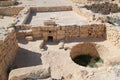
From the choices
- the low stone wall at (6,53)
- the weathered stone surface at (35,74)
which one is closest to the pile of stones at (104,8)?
the low stone wall at (6,53)

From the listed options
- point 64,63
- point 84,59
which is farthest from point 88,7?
point 64,63

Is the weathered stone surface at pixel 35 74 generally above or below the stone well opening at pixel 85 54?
above

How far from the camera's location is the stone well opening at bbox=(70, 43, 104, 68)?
38.4 feet

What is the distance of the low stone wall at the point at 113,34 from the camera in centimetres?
1118

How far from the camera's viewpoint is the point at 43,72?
5.24 meters

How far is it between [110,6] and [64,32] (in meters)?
7.23

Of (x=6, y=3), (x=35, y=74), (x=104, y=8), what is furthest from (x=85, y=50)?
(x=6, y=3)

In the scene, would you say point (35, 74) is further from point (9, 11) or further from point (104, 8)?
point (9, 11)

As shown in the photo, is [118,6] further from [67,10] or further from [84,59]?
[84,59]

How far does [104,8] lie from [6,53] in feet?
37.6

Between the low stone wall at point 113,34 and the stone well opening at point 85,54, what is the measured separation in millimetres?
1206

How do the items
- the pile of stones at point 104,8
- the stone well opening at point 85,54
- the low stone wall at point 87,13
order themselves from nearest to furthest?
the stone well opening at point 85,54 → the low stone wall at point 87,13 → the pile of stones at point 104,8

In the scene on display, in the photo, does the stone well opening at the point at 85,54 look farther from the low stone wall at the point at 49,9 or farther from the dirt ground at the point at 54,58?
the low stone wall at the point at 49,9

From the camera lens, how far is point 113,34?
1162 centimetres
